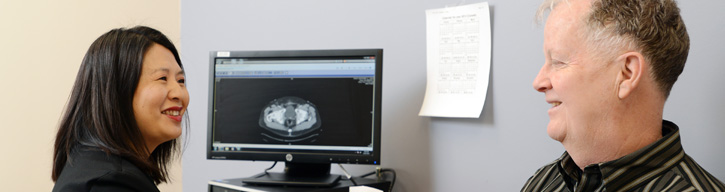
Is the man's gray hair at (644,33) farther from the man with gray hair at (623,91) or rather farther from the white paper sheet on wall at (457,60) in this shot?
the white paper sheet on wall at (457,60)

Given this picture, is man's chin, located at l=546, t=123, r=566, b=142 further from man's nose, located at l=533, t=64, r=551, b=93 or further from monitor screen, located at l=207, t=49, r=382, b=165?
monitor screen, located at l=207, t=49, r=382, b=165

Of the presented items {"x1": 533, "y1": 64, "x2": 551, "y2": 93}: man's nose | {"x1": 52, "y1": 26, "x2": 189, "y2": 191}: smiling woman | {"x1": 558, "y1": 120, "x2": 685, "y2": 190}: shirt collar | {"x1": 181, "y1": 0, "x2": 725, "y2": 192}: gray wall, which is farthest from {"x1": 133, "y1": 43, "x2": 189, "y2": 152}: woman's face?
{"x1": 558, "y1": 120, "x2": 685, "y2": 190}: shirt collar

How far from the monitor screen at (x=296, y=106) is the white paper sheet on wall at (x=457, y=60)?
15 centimetres

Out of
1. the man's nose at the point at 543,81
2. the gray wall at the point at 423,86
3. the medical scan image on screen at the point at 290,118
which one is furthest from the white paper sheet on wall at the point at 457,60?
the man's nose at the point at 543,81

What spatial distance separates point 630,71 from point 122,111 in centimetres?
98

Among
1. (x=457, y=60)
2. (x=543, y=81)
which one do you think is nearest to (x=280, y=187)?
(x=457, y=60)

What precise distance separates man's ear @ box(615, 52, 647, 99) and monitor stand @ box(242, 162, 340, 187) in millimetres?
862

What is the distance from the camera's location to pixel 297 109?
1.85 m

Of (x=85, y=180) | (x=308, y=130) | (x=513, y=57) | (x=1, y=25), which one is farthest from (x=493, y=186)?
(x=1, y=25)

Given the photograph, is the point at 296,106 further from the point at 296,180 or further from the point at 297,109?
the point at 296,180

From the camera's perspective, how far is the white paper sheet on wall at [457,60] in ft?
5.58

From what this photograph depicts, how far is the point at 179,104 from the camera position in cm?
154

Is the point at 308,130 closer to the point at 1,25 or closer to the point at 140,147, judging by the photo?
the point at 140,147

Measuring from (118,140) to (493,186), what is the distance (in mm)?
897
